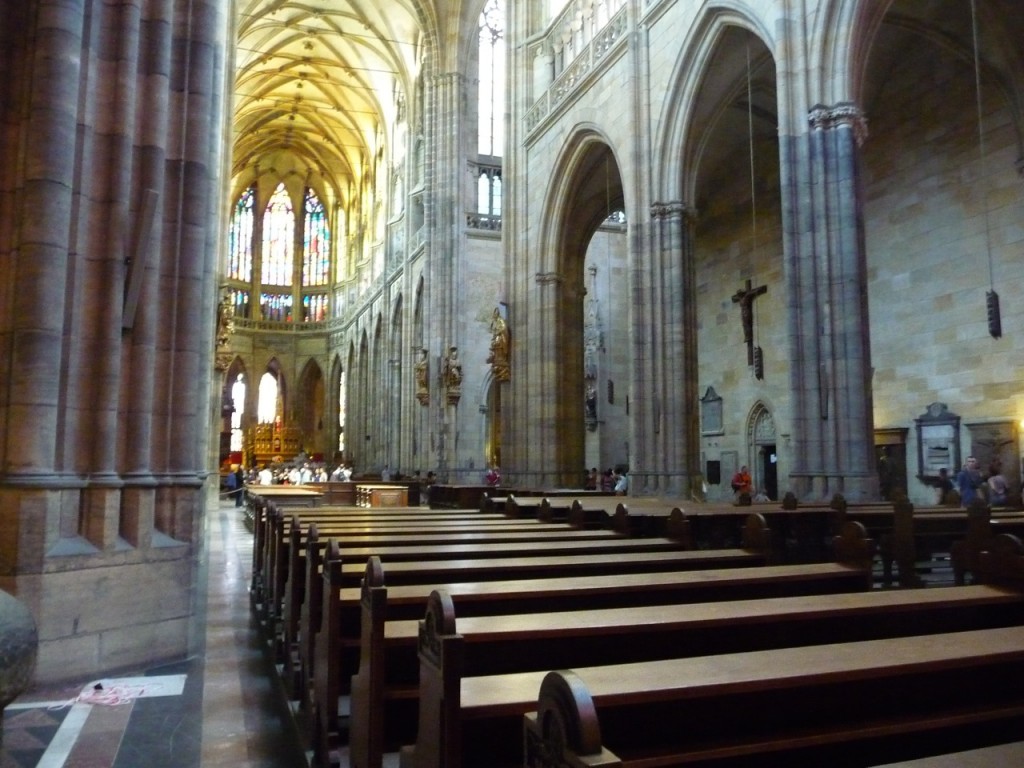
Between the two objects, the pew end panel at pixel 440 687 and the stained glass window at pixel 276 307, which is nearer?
the pew end panel at pixel 440 687

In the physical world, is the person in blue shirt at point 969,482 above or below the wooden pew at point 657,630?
above

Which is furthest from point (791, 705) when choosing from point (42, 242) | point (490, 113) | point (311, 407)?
point (311, 407)

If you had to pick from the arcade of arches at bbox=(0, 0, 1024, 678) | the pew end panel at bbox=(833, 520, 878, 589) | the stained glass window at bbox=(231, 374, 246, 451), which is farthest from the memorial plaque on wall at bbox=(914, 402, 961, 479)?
the stained glass window at bbox=(231, 374, 246, 451)

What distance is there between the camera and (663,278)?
542 inches

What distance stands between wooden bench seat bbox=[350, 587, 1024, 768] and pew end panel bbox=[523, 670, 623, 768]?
2.94ft

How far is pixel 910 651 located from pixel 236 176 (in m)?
46.5

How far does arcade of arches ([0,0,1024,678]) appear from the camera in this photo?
5.40 meters

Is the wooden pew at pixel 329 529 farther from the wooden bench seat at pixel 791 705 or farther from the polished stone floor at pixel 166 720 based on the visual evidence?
the wooden bench seat at pixel 791 705

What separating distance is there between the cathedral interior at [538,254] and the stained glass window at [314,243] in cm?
1142

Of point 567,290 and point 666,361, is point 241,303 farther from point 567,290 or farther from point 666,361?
point 666,361

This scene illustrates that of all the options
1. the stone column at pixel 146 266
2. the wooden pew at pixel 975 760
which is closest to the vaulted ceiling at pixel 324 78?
the stone column at pixel 146 266

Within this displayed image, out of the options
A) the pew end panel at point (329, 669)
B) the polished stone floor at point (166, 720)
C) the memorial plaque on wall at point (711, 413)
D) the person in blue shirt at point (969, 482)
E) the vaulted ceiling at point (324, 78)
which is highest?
the vaulted ceiling at point (324, 78)

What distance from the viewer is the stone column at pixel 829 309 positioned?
368 inches

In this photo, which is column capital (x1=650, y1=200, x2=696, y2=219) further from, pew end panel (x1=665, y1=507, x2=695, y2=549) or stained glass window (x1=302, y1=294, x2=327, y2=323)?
stained glass window (x1=302, y1=294, x2=327, y2=323)
